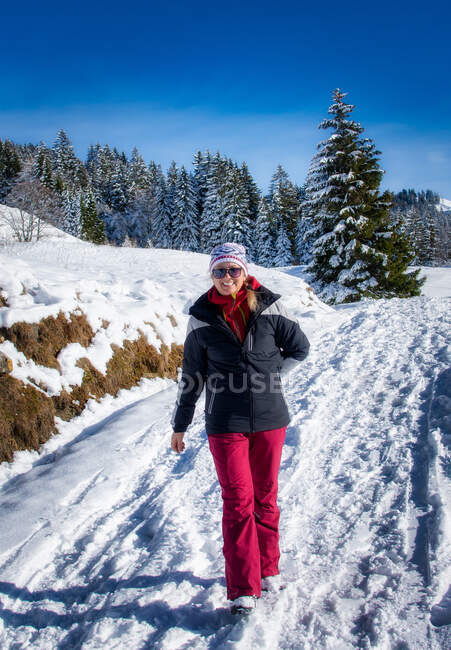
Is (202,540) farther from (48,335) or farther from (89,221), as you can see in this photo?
(89,221)

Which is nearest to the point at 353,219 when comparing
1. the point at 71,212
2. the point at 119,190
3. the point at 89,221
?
the point at 89,221

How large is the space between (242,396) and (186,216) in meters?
43.5

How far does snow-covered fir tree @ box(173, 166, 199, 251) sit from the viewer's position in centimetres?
4328

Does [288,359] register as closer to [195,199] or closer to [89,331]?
[89,331]

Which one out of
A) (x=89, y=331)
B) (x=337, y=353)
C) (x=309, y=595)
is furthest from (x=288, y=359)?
(x=337, y=353)

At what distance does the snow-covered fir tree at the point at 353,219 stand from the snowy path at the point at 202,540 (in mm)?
12340

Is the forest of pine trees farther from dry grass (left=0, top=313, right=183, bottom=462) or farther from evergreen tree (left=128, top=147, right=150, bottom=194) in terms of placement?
dry grass (left=0, top=313, right=183, bottom=462)

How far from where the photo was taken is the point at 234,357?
90.6 inches

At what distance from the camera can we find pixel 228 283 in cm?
237

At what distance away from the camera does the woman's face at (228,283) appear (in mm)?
2369

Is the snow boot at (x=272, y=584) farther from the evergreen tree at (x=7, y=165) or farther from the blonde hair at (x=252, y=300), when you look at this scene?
the evergreen tree at (x=7, y=165)

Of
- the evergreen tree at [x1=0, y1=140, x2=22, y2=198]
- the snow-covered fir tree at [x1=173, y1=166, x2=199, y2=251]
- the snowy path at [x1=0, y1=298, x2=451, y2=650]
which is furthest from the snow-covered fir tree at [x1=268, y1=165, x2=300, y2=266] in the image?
the evergreen tree at [x1=0, y1=140, x2=22, y2=198]

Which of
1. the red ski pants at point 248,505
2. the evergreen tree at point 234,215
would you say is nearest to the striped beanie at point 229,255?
the red ski pants at point 248,505

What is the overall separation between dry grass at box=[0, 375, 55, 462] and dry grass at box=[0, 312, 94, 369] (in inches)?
20.3
